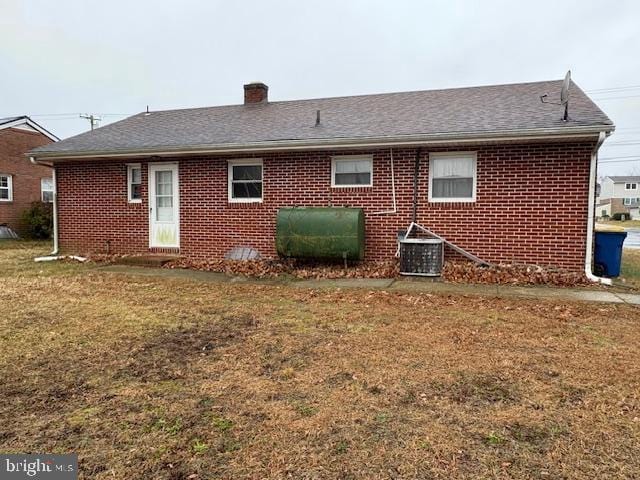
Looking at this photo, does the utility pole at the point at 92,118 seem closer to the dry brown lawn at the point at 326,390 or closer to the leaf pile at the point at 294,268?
the leaf pile at the point at 294,268

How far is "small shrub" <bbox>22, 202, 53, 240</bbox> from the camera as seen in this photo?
1814cm

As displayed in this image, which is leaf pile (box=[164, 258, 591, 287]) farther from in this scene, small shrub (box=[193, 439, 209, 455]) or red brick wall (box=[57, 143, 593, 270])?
small shrub (box=[193, 439, 209, 455])

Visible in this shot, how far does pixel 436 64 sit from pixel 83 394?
27082 millimetres

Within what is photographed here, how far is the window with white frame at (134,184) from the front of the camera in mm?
11102

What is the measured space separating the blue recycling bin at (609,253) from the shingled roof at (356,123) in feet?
7.08

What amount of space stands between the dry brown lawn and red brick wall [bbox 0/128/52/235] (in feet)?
51.3

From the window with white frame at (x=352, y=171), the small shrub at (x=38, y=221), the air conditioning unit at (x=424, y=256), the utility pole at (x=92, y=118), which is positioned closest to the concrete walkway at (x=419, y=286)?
the air conditioning unit at (x=424, y=256)

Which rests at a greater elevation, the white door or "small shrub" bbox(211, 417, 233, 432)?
the white door

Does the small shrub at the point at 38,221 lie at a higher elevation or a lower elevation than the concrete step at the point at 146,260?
higher

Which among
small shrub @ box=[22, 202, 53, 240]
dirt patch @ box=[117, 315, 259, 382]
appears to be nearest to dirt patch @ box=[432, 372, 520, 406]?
dirt patch @ box=[117, 315, 259, 382]

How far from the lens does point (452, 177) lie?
8938mm

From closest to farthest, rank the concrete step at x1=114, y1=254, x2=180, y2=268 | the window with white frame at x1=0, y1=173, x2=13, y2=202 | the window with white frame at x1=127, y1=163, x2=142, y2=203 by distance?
the concrete step at x1=114, y1=254, x2=180, y2=268
the window with white frame at x1=127, y1=163, x2=142, y2=203
the window with white frame at x1=0, y1=173, x2=13, y2=202

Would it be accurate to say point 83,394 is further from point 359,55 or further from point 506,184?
point 359,55

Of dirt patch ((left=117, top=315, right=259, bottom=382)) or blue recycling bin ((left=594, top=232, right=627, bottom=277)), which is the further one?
blue recycling bin ((left=594, top=232, right=627, bottom=277))
